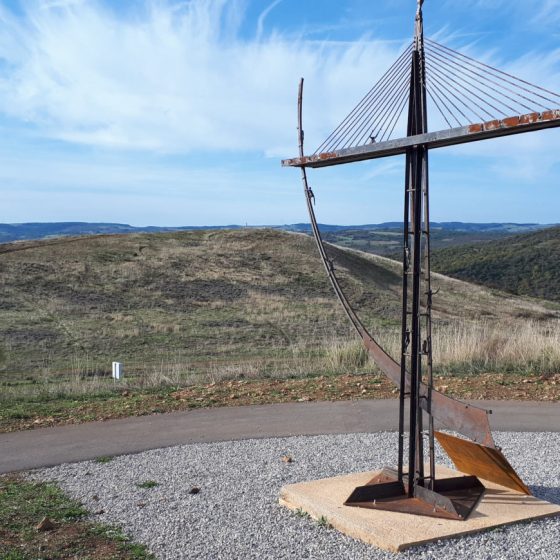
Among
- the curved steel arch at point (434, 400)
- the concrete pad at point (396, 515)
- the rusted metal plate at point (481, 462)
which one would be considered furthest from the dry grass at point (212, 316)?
the rusted metal plate at point (481, 462)

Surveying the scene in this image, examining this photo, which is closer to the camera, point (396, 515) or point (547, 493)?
point (396, 515)

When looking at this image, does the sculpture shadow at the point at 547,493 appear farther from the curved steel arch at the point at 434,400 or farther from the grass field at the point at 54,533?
the grass field at the point at 54,533

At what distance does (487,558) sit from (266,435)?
4.02 meters

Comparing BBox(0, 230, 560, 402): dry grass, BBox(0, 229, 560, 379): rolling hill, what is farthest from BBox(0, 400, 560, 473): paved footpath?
BBox(0, 229, 560, 379): rolling hill

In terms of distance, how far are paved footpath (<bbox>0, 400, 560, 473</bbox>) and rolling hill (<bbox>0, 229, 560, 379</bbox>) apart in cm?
364

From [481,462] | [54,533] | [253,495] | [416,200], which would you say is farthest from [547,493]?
[54,533]

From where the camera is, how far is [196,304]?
91.4ft

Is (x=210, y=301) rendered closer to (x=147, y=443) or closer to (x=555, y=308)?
(x=555, y=308)

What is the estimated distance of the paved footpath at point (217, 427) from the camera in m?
8.06

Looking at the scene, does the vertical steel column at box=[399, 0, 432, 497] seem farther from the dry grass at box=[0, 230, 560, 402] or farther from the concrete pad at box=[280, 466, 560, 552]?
the dry grass at box=[0, 230, 560, 402]

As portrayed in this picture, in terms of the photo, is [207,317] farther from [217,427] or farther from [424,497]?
[424,497]

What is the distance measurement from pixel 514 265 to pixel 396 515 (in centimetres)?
5773

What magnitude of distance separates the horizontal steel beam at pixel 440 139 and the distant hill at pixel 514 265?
44783mm

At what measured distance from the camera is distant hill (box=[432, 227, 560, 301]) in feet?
175
